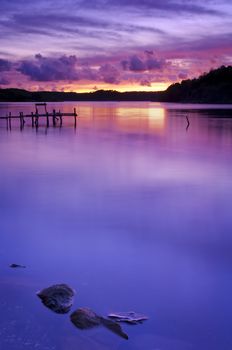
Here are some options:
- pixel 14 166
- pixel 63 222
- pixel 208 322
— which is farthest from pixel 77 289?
pixel 14 166

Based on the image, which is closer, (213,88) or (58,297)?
(58,297)

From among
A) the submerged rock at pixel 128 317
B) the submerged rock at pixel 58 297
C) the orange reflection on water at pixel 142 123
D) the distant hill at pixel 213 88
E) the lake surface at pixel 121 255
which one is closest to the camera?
the lake surface at pixel 121 255

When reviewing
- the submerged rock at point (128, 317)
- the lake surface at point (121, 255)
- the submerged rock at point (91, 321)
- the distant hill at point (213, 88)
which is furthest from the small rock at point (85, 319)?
the distant hill at point (213, 88)

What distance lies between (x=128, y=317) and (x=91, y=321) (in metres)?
0.56

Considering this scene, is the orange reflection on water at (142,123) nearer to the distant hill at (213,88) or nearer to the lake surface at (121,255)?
the lake surface at (121,255)

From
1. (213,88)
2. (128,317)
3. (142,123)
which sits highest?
(213,88)

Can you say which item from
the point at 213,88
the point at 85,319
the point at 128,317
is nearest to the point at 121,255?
the point at 128,317

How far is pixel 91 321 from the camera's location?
584 centimetres

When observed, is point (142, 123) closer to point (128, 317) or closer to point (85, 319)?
point (128, 317)

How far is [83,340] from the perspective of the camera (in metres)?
5.48

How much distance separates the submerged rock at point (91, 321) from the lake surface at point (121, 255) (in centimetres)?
11

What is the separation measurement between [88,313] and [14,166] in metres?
15.8

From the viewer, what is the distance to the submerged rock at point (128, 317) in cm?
594

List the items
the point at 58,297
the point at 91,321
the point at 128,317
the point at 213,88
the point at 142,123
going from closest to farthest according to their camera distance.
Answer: the point at 91,321
the point at 128,317
the point at 58,297
the point at 142,123
the point at 213,88
